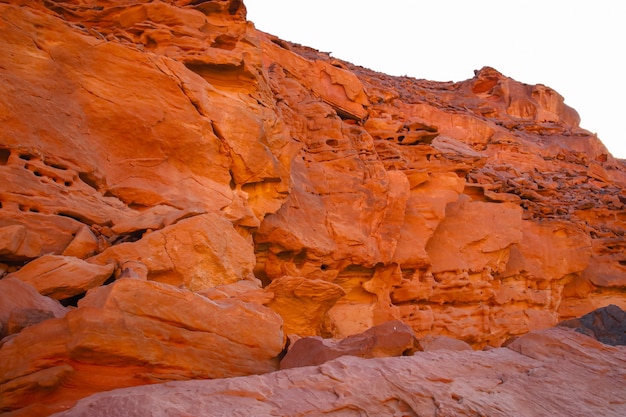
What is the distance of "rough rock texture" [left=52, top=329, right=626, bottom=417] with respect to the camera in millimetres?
3084

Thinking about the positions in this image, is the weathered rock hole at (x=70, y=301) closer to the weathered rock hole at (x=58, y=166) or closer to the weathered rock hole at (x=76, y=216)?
the weathered rock hole at (x=76, y=216)

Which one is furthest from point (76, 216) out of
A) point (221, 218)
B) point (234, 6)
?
point (234, 6)

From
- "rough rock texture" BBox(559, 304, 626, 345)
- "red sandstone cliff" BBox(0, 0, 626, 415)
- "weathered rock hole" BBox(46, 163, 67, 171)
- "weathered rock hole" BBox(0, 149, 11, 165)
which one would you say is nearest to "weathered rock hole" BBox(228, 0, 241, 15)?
"red sandstone cliff" BBox(0, 0, 626, 415)

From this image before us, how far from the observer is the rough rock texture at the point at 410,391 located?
308 centimetres

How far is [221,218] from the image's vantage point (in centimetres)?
680

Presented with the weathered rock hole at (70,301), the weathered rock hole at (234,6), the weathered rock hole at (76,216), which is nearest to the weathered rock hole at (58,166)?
the weathered rock hole at (76,216)

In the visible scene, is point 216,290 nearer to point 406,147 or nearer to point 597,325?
point 597,325

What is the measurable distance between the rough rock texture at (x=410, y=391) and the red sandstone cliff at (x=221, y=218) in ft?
1.16

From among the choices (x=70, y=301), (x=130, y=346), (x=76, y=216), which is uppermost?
(x=76, y=216)

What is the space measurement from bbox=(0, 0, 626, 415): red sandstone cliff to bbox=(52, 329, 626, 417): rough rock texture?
0.35 metres

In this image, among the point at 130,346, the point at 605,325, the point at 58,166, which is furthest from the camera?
the point at 605,325

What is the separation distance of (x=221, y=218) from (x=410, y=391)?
13.1 feet

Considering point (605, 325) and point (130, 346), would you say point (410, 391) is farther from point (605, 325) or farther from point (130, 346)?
point (605, 325)

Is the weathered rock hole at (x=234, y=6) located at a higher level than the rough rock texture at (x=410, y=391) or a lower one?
higher
